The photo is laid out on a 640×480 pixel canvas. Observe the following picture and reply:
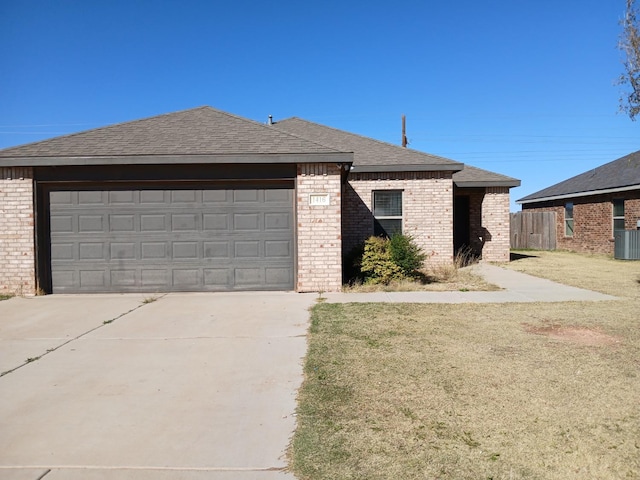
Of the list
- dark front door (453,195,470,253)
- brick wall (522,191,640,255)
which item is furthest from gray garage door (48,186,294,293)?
brick wall (522,191,640,255)

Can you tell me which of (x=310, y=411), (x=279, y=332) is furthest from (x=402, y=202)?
(x=310, y=411)

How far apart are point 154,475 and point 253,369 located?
2.15 meters

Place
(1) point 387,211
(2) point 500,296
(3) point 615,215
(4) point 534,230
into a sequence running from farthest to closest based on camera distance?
(4) point 534,230 < (3) point 615,215 < (1) point 387,211 < (2) point 500,296

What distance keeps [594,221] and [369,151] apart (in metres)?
13.2

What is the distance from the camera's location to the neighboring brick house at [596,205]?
1980cm

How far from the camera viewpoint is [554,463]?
3.11 metres

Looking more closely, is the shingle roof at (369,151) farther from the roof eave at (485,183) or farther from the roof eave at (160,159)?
the roof eave at (160,159)

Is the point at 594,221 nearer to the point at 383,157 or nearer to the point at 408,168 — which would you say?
the point at 408,168

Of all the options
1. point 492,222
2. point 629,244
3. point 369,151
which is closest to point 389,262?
point 369,151

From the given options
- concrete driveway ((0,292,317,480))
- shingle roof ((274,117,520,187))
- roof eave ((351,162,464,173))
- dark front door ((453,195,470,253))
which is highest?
shingle roof ((274,117,520,187))

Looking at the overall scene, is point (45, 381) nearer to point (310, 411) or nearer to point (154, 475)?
point (154, 475)

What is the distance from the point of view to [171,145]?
10336 mm

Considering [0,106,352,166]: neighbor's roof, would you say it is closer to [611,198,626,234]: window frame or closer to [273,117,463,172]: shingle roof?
[273,117,463,172]: shingle roof

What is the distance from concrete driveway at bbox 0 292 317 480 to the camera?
3287 millimetres
